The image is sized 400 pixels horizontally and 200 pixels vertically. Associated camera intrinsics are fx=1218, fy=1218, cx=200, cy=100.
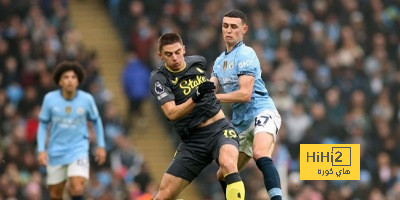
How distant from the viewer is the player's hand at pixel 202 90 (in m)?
13.8

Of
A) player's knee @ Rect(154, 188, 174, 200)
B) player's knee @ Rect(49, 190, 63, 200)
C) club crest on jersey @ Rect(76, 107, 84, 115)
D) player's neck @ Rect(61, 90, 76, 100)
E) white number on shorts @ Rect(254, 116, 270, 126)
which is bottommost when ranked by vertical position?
player's knee @ Rect(49, 190, 63, 200)

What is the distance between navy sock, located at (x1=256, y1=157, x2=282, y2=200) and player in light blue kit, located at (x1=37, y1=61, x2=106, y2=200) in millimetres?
3472

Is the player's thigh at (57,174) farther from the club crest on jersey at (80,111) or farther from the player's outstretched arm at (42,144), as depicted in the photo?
the club crest on jersey at (80,111)

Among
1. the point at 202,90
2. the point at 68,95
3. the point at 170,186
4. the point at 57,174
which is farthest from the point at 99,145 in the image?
the point at 202,90

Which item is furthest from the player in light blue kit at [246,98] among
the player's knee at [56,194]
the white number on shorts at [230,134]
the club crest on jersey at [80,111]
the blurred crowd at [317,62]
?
the blurred crowd at [317,62]

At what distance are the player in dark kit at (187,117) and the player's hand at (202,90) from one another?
0.34 metres

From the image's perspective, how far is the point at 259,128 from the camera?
14.8m

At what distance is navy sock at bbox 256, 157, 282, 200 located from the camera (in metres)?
14.3

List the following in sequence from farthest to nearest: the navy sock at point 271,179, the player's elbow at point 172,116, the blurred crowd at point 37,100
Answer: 1. the blurred crowd at point 37,100
2. the navy sock at point 271,179
3. the player's elbow at point 172,116

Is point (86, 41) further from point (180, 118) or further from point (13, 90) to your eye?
point (180, 118)

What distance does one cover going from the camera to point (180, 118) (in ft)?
47.2

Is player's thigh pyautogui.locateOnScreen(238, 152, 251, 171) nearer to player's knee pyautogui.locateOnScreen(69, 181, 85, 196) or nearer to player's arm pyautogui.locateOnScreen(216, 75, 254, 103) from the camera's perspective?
player's arm pyautogui.locateOnScreen(216, 75, 254, 103)

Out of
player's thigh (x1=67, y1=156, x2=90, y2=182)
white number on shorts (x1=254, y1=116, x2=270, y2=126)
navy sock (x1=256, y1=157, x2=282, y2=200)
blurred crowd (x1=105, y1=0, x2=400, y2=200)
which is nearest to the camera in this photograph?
navy sock (x1=256, y1=157, x2=282, y2=200)

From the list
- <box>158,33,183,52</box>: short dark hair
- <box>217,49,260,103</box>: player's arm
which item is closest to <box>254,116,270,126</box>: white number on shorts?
<box>217,49,260,103</box>: player's arm
